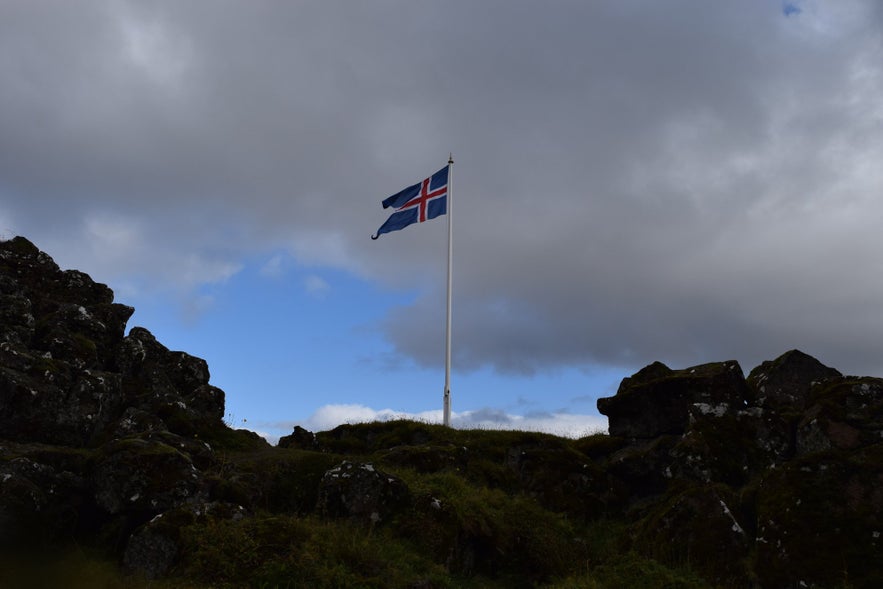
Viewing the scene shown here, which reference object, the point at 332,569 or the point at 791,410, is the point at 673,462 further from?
the point at 332,569

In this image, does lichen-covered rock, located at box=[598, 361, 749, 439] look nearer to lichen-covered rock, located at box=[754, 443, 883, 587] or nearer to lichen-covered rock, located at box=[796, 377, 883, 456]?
lichen-covered rock, located at box=[796, 377, 883, 456]

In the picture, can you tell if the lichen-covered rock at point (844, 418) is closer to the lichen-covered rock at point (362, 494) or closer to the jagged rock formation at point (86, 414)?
the lichen-covered rock at point (362, 494)

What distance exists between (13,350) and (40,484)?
290 inches

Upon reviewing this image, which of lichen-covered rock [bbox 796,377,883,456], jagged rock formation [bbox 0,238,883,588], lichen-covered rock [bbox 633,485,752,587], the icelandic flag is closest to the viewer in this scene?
Answer: jagged rock formation [bbox 0,238,883,588]

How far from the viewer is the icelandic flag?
42.2 meters

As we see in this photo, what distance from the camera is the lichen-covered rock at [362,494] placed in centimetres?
2072

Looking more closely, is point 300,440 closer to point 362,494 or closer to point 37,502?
Result: point 362,494

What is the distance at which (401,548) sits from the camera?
62.5 feet

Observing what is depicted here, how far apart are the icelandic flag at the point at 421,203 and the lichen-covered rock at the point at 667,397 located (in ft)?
55.2

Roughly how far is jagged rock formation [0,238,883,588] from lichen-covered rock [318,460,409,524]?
0.06m

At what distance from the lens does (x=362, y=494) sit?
21.0m

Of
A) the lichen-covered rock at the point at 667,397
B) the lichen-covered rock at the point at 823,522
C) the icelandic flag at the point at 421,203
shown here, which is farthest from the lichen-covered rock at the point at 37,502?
the icelandic flag at the point at 421,203

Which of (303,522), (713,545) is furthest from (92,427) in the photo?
(713,545)

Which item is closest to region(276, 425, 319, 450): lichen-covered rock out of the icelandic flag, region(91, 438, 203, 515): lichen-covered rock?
region(91, 438, 203, 515): lichen-covered rock
